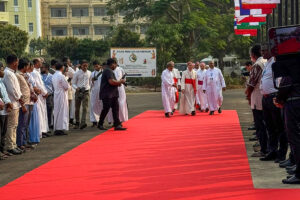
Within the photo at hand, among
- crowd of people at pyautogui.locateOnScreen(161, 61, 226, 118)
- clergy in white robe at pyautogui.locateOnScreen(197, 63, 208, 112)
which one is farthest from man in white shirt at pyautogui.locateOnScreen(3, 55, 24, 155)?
clergy in white robe at pyautogui.locateOnScreen(197, 63, 208, 112)

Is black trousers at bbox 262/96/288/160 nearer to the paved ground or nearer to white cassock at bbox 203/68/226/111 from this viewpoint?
the paved ground

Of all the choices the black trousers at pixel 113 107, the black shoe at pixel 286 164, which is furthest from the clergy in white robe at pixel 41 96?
the black shoe at pixel 286 164

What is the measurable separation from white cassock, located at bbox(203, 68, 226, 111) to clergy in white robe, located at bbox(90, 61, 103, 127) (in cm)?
479

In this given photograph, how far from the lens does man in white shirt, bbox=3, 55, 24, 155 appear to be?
1175 centimetres

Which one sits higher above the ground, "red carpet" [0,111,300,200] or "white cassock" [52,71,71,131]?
"white cassock" [52,71,71,131]

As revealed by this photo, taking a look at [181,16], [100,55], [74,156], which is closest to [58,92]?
[74,156]

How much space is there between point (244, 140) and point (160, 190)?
5713 millimetres

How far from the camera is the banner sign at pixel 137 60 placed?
40.8m

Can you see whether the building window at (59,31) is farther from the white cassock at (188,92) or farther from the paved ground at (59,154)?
the paved ground at (59,154)

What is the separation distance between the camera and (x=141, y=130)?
16.2 meters

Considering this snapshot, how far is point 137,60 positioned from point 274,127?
31160 mm

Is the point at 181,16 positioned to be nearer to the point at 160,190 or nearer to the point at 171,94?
the point at 171,94

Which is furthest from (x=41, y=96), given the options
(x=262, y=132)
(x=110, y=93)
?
(x=262, y=132)

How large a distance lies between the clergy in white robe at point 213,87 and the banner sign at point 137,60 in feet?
62.9
